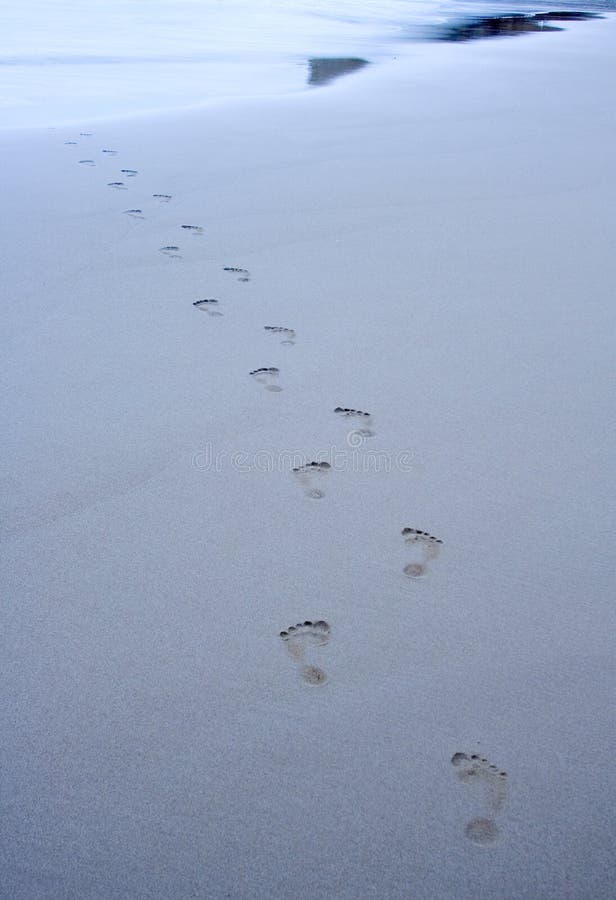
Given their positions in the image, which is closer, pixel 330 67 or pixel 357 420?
pixel 357 420

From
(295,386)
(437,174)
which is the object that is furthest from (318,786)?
(437,174)

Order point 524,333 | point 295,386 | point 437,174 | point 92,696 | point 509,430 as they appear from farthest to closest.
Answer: point 437,174, point 524,333, point 295,386, point 509,430, point 92,696

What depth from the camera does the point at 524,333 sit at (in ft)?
7.59

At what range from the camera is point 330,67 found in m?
6.60

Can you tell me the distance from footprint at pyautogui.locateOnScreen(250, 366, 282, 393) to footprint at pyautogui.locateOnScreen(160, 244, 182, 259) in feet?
2.85

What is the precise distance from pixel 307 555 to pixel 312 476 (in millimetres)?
261

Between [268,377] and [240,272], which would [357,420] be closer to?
[268,377]

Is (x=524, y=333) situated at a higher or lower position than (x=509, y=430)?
higher

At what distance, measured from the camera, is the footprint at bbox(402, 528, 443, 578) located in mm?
1503

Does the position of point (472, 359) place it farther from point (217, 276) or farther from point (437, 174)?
point (437, 174)

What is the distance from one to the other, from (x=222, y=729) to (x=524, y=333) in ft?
4.92

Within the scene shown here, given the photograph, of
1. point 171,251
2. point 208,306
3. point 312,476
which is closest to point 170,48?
point 171,251

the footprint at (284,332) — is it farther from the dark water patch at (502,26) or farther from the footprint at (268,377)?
the dark water patch at (502,26)

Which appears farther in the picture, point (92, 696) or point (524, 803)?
point (92, 696)
